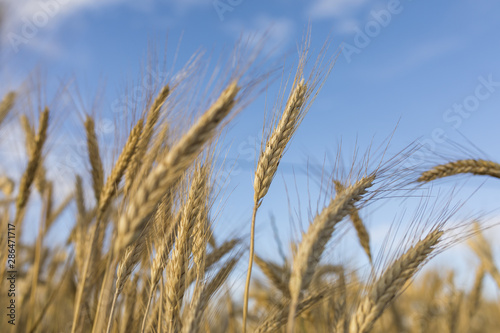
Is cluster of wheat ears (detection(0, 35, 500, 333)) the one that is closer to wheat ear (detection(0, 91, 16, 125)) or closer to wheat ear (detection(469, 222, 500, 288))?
wheat ear (detection(0, 91, 16, 125))

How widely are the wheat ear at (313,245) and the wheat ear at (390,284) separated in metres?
0.26

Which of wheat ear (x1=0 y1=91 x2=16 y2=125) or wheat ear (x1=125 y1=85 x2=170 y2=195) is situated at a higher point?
wheat ear (x1=0 y1=91 x2=16 y2=125)

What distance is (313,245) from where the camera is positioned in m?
1.28

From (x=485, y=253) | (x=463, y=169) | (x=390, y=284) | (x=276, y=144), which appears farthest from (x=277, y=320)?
(x=485, y=253)

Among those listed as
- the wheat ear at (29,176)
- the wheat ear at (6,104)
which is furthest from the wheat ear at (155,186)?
the wheat ear at (6,104)

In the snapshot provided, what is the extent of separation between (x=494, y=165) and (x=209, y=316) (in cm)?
171

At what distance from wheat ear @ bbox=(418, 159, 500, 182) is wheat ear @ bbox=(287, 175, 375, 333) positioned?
1075 mm

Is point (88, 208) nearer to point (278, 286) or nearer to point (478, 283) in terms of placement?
A: point (278, 286)

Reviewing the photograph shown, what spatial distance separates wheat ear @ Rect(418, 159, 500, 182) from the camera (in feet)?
7.38

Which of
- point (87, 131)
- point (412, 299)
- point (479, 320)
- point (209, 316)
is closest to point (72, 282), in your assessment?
point (87, 131)

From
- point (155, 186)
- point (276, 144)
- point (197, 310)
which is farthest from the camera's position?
point (276, 144)

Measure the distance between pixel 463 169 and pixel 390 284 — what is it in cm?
112

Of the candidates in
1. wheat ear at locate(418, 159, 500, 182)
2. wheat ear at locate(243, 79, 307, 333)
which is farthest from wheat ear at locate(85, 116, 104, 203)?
wheat ear at locate(418, 159, 500, 182)

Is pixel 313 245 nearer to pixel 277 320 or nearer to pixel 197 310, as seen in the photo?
pixel 197 310
